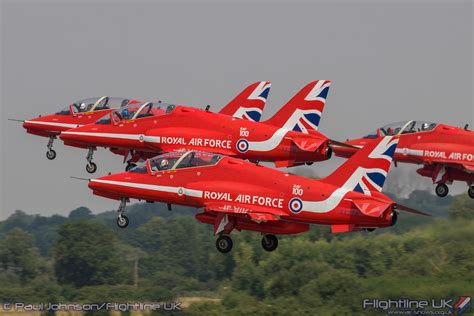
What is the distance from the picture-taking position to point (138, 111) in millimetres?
66688

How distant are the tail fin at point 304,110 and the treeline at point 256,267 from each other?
12.5 meters

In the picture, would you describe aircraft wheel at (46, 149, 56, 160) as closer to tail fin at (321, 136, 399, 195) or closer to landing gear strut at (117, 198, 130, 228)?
landing gear strut at (117, 198, 130, 228)

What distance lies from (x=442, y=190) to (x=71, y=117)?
20.9 m

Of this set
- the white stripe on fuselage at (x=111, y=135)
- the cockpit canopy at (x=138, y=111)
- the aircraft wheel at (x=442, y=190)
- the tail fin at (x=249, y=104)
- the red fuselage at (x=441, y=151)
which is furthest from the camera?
the tail fin at (x=249, y=104)

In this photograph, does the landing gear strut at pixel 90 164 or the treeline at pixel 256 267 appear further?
the treeline at pixel 256 267

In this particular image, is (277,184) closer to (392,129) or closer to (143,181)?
(143,181)

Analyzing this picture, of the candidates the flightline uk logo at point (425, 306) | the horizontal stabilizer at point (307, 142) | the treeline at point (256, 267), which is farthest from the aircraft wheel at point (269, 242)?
the flightline uk logo at point (425, 306)

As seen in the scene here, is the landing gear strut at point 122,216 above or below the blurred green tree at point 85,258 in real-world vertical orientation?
below

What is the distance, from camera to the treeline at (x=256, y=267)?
3531 inches

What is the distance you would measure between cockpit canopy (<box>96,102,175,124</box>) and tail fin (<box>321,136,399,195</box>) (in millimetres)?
11863

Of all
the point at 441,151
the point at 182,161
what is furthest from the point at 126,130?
the point at 441,151

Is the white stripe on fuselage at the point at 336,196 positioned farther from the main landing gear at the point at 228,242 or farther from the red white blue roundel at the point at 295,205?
the main landing gear at the point at 228,242

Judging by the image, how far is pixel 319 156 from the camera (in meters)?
63.3

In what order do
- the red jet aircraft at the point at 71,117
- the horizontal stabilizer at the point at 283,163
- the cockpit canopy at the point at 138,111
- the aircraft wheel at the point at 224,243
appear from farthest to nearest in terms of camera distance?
the red jet aircraft at the point at 71,117
the cockpit canopy at the point at 138,111
the horizontal stabilizer at the point at 283,163
the aircraft wheel at the point at 224,243
